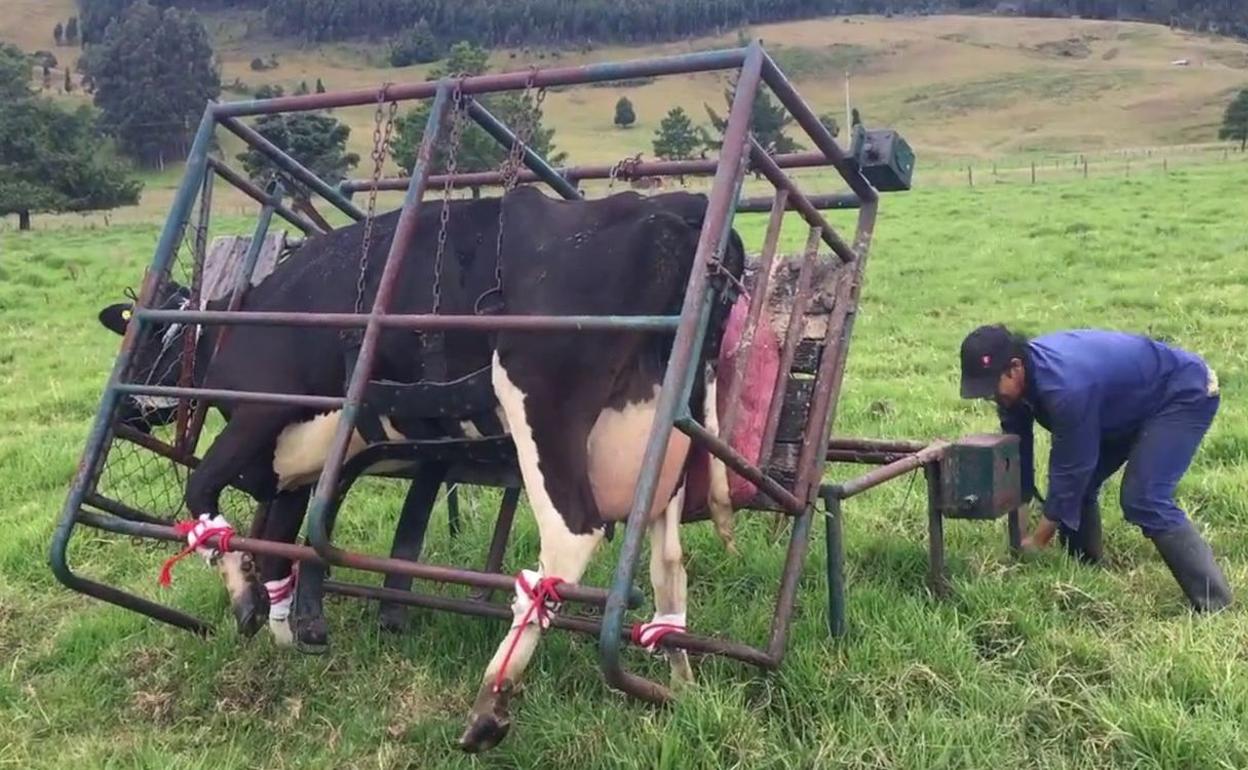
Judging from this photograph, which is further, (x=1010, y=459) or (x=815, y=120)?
(x=1010, y=459)

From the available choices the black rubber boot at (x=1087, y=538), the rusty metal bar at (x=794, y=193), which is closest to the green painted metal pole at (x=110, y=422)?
the rusty metal bar at (x=794, y=193)

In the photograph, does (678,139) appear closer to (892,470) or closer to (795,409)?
(795,409)

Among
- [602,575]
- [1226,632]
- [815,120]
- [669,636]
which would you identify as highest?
[815,120]

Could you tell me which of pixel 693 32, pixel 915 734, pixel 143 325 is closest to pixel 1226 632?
pixel 915 734

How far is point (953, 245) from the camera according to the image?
16.0 metres

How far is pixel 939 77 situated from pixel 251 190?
91.2 meters

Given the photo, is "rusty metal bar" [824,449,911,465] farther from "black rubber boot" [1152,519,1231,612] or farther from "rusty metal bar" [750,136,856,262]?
"black rubber boot" [1152,519,1231,612]

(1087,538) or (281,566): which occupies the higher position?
(281,566)

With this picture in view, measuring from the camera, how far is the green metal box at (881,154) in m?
3.63

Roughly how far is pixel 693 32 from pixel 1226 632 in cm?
12455

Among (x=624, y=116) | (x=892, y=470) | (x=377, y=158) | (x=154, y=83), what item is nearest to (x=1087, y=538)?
(x=892, y=470)

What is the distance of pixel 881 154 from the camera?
3.64 m

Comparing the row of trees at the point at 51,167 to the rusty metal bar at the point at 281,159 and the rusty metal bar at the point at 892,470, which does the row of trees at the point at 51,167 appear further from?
the rusty metal bar at the point at 892,470

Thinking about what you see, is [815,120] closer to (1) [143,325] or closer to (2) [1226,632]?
(2) [1226,632]
